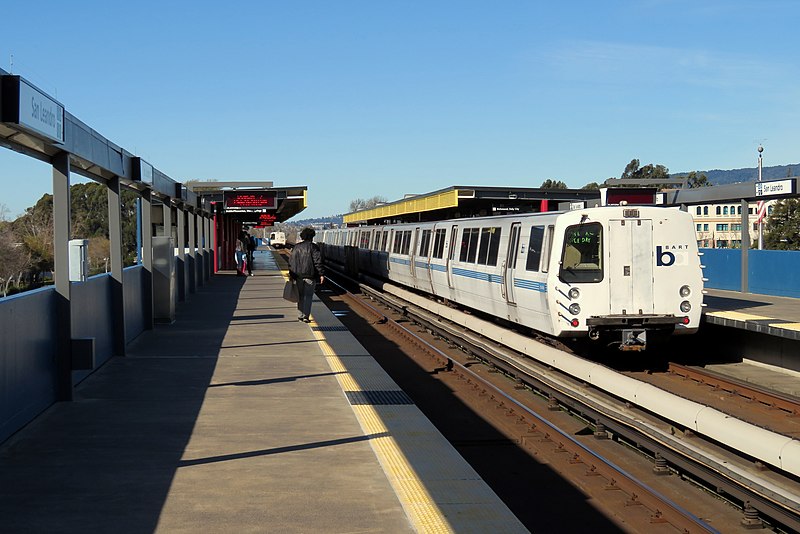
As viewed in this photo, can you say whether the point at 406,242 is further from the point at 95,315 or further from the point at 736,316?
the point at 95,315

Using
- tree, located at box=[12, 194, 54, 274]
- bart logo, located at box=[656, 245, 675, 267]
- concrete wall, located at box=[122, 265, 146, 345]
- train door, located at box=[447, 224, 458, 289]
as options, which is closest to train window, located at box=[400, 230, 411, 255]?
train door, located at box=[447, 224, 458, 289]

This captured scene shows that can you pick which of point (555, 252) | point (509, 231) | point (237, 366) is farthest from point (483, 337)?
point (237, 366)

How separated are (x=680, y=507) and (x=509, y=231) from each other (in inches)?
342

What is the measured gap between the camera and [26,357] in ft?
27.0

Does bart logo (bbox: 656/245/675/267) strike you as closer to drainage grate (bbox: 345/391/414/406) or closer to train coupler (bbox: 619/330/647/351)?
train coupler (bbox: 619/330/647/351)

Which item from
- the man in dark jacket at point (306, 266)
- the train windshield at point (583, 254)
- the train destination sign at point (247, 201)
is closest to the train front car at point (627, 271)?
the train windshield at point (583, 254)

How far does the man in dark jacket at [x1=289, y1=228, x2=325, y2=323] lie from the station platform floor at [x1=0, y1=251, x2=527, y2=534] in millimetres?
4776

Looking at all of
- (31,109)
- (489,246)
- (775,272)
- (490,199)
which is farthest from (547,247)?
(490,199)

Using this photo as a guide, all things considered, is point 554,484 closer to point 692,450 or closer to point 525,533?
point 692,450

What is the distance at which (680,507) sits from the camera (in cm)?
712

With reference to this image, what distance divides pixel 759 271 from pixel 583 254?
12.9 meters

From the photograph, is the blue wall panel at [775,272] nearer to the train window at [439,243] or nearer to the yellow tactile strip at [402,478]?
the train window at [439,243]

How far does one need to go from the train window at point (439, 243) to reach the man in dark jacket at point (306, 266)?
15.9 ft

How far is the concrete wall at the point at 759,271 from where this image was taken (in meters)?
22.4
